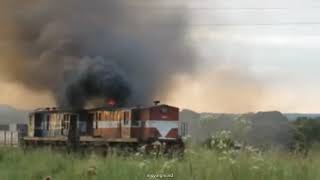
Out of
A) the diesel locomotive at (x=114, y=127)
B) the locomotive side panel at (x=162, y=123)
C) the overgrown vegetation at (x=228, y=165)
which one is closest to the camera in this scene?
the overgrown vegetation at (x=228, y=165)

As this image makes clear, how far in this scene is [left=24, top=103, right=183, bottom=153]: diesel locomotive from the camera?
93.8 feet

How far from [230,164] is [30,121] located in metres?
29.3

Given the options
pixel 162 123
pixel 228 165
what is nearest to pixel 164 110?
pixel 162 123

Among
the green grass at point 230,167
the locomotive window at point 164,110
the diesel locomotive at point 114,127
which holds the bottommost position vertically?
the green grass at point 230,167

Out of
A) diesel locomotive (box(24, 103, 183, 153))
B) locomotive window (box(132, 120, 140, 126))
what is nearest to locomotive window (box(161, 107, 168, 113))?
diesel locomotive (box(24, 103, 183, 153))

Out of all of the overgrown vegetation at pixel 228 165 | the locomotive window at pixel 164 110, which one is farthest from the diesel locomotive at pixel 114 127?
the overgrown vegetation at pixel 228 165

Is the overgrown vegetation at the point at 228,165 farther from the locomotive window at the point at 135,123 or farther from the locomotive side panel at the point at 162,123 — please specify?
the locomotive window at the point at 135,123

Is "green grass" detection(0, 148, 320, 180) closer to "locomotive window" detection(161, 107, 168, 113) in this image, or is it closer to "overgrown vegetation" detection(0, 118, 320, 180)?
→ "overgrown vegetation" detection(0, 118, 320, 180)

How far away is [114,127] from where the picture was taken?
2988 cm

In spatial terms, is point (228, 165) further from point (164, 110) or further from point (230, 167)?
point (164, 110)

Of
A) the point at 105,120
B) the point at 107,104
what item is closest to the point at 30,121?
the point at 107,104

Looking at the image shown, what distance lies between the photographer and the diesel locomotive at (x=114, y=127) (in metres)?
28.6

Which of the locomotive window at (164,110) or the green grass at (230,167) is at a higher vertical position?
the locomotive window at (164,110)

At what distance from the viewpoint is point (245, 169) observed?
728cm
